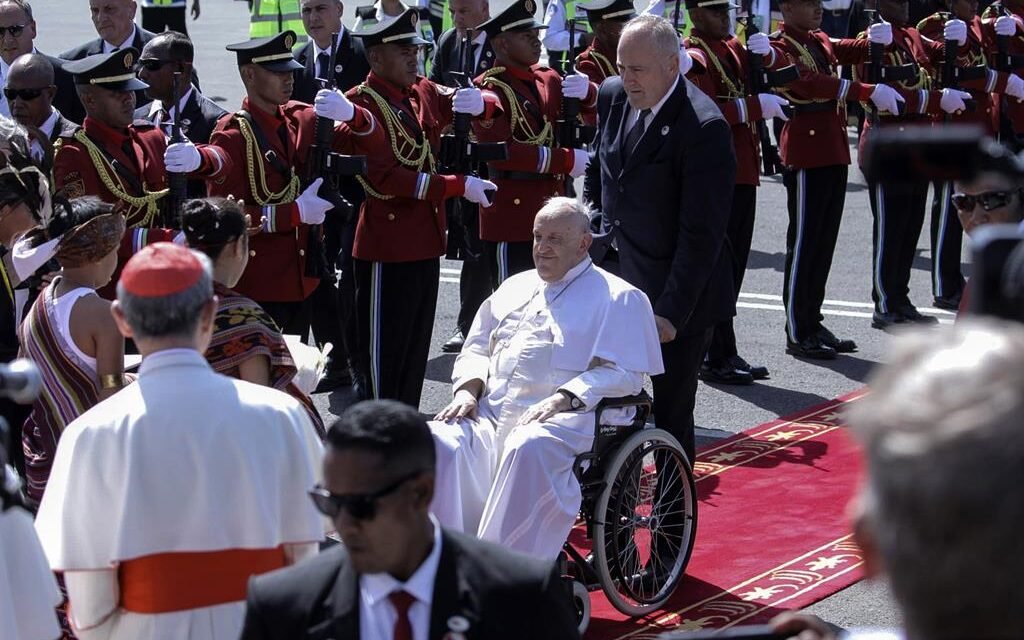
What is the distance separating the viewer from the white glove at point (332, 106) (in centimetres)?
694

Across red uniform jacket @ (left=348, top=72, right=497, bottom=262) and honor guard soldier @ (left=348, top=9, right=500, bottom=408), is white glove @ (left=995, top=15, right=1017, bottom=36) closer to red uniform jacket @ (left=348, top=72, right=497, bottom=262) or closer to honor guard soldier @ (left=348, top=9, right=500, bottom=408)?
honor guard soldier @ (left=348, top=9, right=500, bottom=408)

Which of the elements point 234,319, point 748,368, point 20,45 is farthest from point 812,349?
point 234,319

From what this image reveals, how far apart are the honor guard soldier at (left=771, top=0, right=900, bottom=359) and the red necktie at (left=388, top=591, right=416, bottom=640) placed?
22.4 ft

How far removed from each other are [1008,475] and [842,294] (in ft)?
31.0

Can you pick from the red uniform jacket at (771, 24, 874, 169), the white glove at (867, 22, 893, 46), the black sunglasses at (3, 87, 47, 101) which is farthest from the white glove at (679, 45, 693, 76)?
the black sunglasses at (3, 87, 47, 101)

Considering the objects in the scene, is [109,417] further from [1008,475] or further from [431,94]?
[431,94]

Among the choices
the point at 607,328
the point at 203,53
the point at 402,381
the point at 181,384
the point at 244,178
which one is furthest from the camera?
the point at 203,53

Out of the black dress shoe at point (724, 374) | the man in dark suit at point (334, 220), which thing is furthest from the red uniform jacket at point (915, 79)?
the man in dark suit at point (334, 220)

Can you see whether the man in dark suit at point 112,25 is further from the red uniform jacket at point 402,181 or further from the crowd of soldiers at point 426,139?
the red uniform jacket at point 402,181

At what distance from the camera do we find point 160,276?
3.25m

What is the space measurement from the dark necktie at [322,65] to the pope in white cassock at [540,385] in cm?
431

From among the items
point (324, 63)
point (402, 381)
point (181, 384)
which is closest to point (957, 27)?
point (324, 63)

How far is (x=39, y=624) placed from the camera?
338 centimetres

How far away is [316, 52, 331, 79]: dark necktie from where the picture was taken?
→ 9906mm
